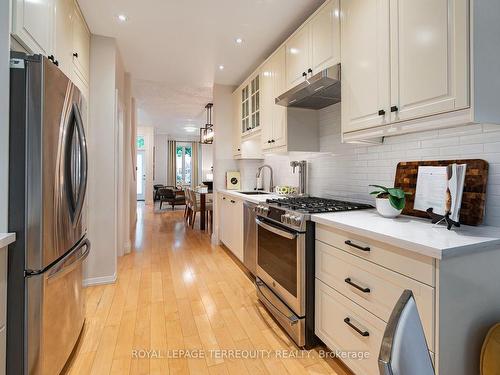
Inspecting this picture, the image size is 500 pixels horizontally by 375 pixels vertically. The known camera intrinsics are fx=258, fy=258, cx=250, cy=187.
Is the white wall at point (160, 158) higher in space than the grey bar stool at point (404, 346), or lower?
higher

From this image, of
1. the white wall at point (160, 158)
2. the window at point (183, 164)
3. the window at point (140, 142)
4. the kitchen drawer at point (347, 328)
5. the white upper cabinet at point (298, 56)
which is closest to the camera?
the kitchen drawer at point (347, 328)

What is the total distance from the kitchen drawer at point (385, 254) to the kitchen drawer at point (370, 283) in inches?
1.0

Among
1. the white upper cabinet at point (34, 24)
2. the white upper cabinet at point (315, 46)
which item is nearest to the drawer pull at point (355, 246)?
the white upper cabinet at point (315, 46)

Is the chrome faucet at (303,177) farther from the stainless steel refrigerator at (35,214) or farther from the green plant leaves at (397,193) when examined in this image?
the stainless steel refrigerator at (35,214)

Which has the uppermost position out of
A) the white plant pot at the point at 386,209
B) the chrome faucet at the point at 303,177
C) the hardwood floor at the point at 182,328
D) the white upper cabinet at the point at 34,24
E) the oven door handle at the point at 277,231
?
the white upper cabinet at the point at 34,24

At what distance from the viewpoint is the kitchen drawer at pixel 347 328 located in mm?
1229

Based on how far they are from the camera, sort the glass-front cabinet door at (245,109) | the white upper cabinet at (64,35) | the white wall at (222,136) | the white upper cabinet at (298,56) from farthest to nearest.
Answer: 1. the white wall at (222,136)
2. the glass-front cabinet door at (245,109)
3. the white upper cabinet at (298,56)
4. the white upper cabinet at (64,35)

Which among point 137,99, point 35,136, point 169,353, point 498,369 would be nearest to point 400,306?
point 498,369

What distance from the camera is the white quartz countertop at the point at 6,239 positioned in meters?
1.02

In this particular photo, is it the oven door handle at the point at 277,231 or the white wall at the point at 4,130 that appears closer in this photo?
the white wall at the point at 4,130

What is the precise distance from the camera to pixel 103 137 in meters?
2.66

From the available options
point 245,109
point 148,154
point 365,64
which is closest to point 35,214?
point 365,64

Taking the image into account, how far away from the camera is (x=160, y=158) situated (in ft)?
34.1

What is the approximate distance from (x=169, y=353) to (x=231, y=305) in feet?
2.29
